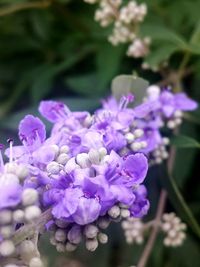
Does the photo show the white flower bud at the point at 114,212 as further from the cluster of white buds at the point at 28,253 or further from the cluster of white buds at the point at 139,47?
the cluster of white buds at the point at 139,47

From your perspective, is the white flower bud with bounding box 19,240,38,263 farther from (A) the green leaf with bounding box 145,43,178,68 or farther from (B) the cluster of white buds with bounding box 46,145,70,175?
(A) the green leaf with bounding box 145,43,178,68

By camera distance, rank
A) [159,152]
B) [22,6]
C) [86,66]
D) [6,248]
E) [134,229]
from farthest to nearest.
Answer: [86,66] < [22,6] < [134,229] < [159,152] < [6,248]

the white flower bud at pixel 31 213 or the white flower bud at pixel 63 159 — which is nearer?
the white flower bud at pixel 31 213

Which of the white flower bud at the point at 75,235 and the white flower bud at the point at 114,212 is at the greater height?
the white flower bud at the point at 114,212

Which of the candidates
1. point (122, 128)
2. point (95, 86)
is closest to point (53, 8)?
point (95, 86)

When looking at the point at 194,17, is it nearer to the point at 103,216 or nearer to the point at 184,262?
the point at 184,262

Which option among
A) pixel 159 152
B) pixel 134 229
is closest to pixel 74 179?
pixel 159 152

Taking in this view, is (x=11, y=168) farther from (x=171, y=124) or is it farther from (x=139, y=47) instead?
(x=139, y=47)

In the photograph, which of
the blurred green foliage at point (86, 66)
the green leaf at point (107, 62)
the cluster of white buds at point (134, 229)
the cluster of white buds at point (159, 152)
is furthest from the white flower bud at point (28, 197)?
the green leaf at point (107, 62)

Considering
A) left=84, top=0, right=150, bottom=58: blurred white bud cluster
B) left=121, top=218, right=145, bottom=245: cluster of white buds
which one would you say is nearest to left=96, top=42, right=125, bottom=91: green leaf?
left=84, top=0, right=150, bottom=58: blurred white bud cluster
